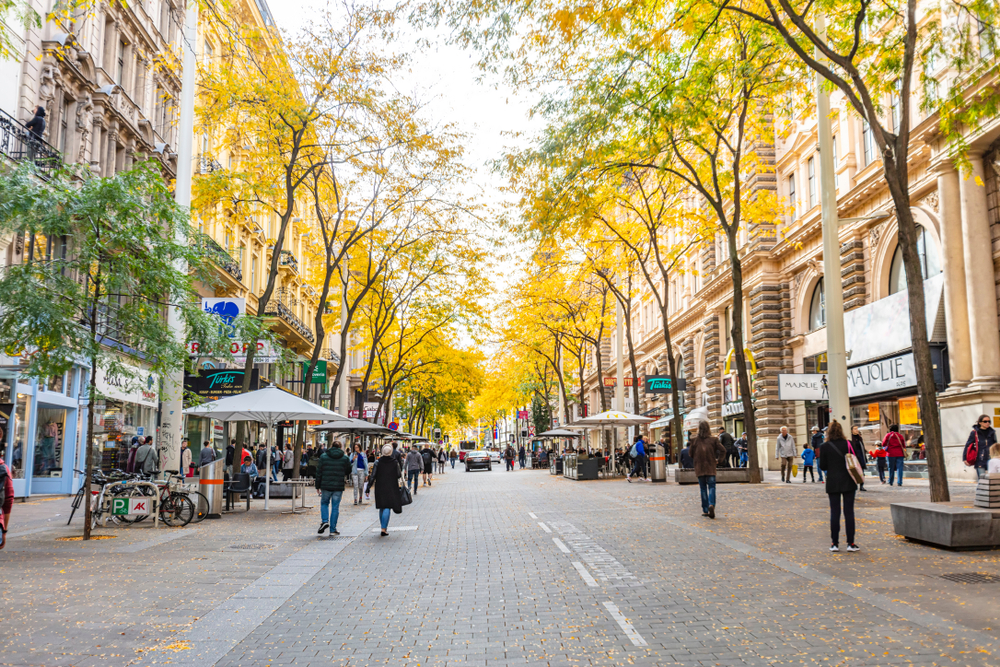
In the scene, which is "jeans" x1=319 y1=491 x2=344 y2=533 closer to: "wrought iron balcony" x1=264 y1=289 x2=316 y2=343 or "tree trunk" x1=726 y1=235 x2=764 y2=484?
"tree trunk" x1=726 y1=235 x2=764 y2=484

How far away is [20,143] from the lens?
64.0 feet

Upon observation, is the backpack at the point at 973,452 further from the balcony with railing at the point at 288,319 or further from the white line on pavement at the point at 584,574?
the balcony with railing at the point at 288,319

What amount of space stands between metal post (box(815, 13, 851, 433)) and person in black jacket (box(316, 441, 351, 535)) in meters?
9.94

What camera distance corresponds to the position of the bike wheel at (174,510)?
16.1 meters

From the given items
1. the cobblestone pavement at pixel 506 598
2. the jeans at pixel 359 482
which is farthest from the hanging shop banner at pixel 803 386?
the jeans at pixel 359 482

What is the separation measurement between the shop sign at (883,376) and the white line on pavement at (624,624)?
1898 cm

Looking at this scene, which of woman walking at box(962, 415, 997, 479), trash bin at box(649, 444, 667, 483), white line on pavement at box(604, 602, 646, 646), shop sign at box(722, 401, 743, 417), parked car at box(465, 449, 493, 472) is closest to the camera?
white line on pavement at box(604, 602, 646, 646)

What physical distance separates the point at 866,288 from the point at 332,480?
2173 cm

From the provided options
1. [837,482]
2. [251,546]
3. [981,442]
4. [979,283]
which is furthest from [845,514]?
[979,283]

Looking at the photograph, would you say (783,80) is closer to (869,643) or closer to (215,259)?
(215,259)

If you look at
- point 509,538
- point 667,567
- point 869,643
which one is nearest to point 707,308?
point 509,538

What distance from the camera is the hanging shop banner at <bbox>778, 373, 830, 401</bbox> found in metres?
26.8

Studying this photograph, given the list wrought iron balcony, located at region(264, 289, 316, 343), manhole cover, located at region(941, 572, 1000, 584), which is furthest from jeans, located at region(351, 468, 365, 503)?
manhole cover, located at region(941, 572, 1000, 584)

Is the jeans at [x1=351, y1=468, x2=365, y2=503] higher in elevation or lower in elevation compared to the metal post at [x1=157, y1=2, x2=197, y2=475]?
lower
